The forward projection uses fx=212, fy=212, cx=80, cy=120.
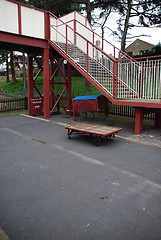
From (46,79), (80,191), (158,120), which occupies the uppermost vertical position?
(46,79)

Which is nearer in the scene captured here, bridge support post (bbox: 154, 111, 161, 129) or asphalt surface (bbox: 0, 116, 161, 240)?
asphalt surface (bbox: 0, 116, 161, 240)

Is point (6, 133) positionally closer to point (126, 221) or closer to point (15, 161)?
point (15, 161)

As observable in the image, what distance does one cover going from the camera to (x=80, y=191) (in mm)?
3910

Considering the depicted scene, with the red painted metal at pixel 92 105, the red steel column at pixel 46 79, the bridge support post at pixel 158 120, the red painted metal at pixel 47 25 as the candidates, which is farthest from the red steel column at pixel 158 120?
the red painted metal at pixel 47 25

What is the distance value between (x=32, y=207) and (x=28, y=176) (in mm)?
1251

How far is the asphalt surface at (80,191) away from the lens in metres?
2.88

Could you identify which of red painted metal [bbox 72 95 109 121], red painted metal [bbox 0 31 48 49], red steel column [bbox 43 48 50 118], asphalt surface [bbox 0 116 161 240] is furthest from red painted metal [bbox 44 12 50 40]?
asphalt surface [bbox 0 116 161 240]

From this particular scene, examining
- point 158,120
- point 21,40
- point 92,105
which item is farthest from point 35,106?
point 158,120

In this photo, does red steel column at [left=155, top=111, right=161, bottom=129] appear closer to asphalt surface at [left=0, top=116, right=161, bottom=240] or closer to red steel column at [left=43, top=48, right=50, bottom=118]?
asphalt surface at [left=0, top=116, right=161, bottom=240]

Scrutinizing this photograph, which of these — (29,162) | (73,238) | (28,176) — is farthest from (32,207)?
(29,162)

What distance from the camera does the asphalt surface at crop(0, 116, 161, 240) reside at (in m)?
2.88

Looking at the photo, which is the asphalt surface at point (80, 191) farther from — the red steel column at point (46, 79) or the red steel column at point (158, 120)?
the red steel column at point (46, 79)

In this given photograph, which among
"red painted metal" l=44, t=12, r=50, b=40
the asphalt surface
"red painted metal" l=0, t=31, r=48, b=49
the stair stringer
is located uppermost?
"red painted metal" l=44, t=12, r=50, b=40

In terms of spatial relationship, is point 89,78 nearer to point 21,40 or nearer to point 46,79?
point 46,79
